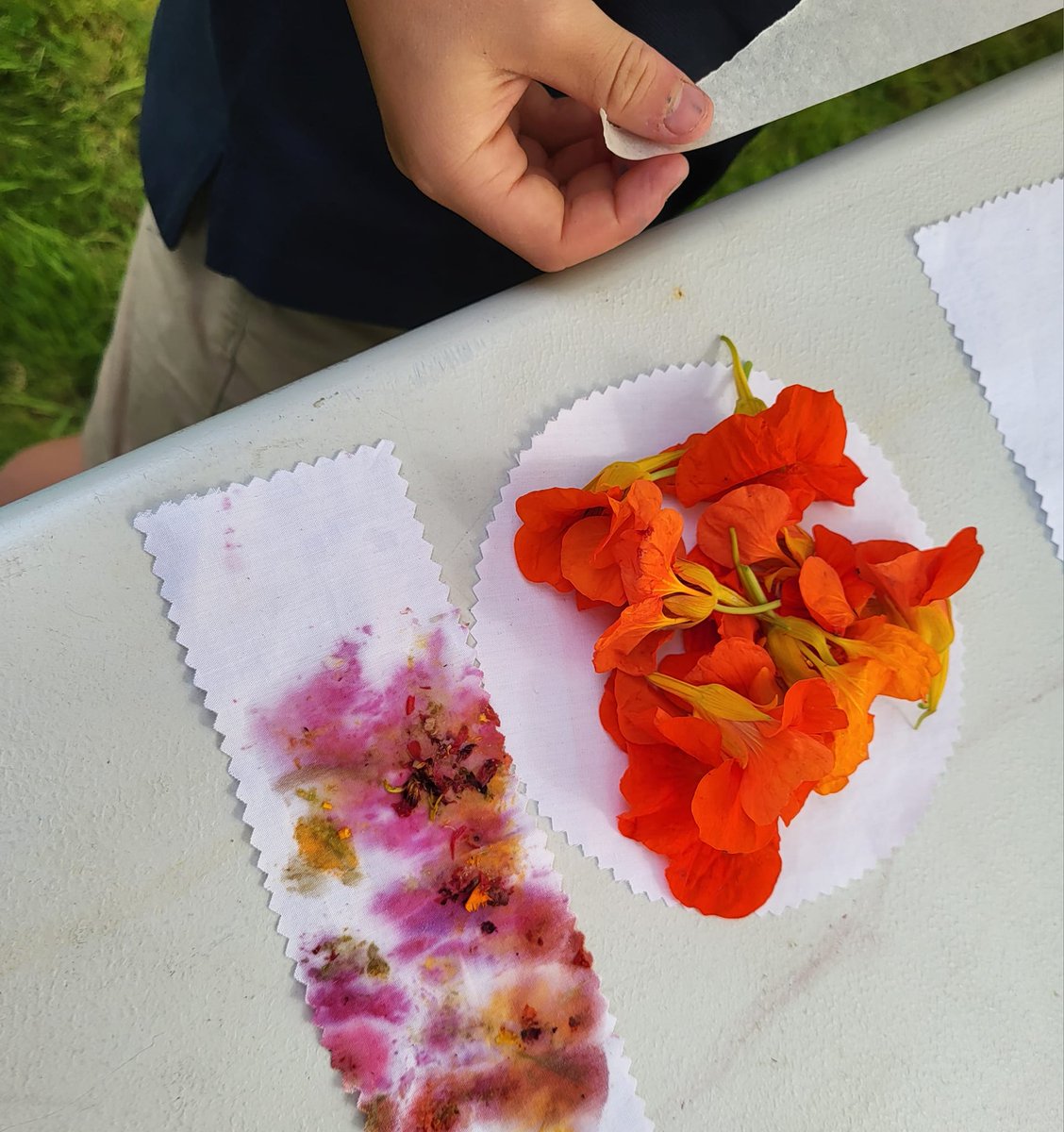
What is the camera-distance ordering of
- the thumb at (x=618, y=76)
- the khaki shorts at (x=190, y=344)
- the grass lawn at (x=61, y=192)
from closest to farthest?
the thumb at (x=618, y=76)
the khaki shorts at (x=190, y=344)
the grass lawn at (x=61, y=192)

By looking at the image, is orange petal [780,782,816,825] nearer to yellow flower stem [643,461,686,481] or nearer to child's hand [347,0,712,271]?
yellow flower stem [643,461,686,481]

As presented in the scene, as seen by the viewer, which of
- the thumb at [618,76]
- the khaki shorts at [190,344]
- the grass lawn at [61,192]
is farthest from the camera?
the grass lawn at [61,192]

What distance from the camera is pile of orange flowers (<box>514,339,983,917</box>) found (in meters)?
0.44

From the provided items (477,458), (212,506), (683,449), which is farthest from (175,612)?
(683,449)

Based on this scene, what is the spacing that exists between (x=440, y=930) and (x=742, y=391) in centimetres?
32

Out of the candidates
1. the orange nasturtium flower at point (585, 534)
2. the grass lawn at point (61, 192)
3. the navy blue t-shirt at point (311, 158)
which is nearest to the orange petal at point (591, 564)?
the orange nasturtium flower at point (585, 534)

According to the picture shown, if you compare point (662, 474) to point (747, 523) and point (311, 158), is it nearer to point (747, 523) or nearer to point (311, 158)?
point (747, 523)

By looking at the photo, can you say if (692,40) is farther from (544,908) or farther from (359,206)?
(544,908)

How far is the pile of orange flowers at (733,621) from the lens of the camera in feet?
1.45

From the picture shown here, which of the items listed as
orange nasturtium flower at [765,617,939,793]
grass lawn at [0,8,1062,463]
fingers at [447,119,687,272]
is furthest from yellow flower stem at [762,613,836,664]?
grass lawn at [0,8,1062,463]

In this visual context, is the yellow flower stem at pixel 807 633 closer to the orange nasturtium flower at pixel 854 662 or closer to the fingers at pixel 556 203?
the orange nasturtium flower at pixel 854 662

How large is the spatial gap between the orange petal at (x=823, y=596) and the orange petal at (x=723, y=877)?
112 mm

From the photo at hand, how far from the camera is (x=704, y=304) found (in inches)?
21.3

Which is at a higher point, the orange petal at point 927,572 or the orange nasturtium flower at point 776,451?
the orange nasturtium flower at point 776,451
